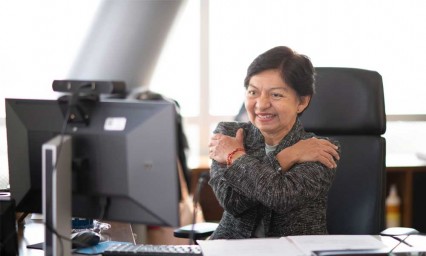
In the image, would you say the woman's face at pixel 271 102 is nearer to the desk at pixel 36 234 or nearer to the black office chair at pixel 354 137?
the black office chair at pixel 354 137

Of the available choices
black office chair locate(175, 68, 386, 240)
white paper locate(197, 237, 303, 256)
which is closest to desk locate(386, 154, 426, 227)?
black office chair locate(175, 68, 386, 240)

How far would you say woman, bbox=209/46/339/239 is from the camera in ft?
5.91

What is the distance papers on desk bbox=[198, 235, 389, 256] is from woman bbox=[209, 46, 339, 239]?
22 cm

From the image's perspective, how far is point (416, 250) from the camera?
5.01ft

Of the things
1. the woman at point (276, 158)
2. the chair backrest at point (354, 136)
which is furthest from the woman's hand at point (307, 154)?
the chair backrest at point (354, 136)

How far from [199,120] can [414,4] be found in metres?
1.31

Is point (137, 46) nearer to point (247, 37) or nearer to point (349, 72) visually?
point (247, 37)

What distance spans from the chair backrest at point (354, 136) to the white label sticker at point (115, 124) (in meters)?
1.00

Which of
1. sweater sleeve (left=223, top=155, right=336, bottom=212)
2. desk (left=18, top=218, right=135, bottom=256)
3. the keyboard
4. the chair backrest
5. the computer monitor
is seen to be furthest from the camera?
the chair backrest

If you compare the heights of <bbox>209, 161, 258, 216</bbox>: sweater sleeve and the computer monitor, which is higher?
the computer monitor

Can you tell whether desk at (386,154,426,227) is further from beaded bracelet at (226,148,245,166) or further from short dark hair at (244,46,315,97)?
beaded bracelet at (226,148,245,166)

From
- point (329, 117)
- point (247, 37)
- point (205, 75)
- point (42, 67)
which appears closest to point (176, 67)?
point (205, 75)

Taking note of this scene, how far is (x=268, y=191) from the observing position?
1.75 meters

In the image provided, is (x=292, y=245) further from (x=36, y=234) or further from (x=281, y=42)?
(x=281, y=42)
